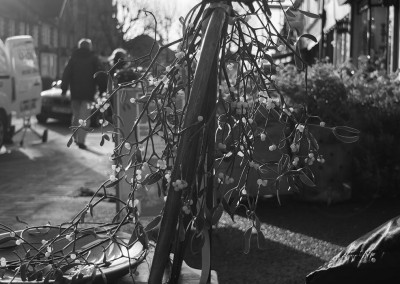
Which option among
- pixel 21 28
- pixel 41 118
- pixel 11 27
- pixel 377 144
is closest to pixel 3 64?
pixel 377 144

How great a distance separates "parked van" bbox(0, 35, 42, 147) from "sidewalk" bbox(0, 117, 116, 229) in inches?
26.4

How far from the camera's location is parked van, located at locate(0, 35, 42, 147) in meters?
14.2

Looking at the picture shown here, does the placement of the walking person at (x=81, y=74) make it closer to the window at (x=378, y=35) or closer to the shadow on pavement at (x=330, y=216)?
the window at (x=378, y=35)

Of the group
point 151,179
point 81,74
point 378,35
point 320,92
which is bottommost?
point 151,179

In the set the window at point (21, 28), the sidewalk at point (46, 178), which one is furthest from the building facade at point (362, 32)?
the window at point (21, 28)

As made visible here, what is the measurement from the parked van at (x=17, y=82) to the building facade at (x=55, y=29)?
22369 millimetres

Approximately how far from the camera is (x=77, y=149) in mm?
15359

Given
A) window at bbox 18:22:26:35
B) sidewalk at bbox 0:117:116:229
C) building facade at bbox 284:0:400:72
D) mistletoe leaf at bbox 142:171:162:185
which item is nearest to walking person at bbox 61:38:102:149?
sidewalk at bbox 0:117:116:229

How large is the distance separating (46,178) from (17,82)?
4.30m

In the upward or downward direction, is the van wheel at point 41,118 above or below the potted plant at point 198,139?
below

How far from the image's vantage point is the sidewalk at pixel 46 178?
8.00 m

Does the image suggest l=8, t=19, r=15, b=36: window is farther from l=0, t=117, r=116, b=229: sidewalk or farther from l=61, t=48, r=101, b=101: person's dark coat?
l=61, t=48, r=101, b=101: person's dark coat

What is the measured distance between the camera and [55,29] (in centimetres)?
6669

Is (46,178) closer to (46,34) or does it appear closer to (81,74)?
(81,74)
